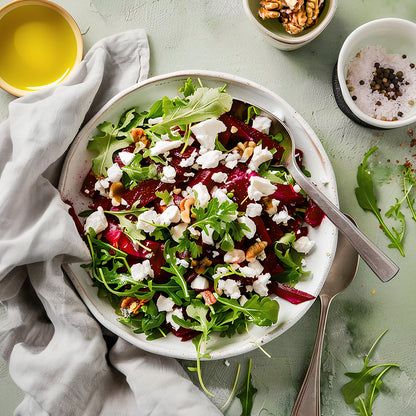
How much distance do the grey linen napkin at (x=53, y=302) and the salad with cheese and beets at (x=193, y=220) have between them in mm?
144

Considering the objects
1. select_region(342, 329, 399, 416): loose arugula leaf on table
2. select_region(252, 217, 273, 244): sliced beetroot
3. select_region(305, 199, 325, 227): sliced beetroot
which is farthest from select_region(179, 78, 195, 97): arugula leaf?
select_region(342, 329, 399, 416): loose arugula leaf on table

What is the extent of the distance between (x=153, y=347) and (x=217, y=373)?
0.40 metres

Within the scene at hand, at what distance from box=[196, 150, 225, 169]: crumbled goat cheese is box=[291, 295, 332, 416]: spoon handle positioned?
78 centimetres

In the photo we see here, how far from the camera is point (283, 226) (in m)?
1.85

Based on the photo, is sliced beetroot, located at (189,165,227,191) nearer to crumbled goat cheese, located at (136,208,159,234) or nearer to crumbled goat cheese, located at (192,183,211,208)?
crumbled goat cheese, located at (192,183,211,208)

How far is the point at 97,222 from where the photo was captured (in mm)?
1779

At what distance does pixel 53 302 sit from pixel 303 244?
40.7 inches

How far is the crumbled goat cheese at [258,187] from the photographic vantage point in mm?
1694

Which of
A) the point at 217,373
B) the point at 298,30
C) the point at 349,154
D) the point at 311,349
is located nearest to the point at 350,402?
the point at 311,349

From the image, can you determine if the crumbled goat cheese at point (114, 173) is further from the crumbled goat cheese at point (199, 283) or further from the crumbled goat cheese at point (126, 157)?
the crumbled goat cheese at point (199, 283)

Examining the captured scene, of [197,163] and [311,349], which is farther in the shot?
[311,349]

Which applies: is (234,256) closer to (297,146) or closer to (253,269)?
(253,269)

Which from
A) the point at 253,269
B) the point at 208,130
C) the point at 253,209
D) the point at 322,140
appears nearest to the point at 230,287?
the point at 253,269

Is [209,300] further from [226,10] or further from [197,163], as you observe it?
[226,10]
